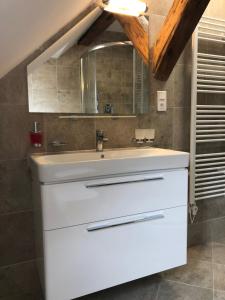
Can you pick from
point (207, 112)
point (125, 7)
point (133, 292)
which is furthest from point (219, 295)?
point (125, 7)

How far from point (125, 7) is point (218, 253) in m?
1.95

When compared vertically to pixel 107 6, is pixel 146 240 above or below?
below

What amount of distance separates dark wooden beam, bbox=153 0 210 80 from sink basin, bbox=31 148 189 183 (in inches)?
24.7

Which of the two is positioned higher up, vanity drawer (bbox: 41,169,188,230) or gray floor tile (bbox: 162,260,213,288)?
vanity drawer (bbox: 41,169,188,230)

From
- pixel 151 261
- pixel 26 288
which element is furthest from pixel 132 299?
pixel 26 288

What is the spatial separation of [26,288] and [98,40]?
1686 millimetres

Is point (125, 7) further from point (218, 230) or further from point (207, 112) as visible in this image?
Answer: point (218, 230)

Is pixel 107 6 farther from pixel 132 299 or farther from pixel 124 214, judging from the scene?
pixel 132 299

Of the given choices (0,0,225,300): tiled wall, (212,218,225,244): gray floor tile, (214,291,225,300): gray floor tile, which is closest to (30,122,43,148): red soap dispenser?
(0,0,225,300): tiled wall

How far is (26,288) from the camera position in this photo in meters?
1.73

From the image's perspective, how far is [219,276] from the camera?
6.05ft

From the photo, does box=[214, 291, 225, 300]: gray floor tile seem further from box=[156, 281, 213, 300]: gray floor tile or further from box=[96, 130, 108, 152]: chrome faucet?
box=[96, 130, 108, 152]: chrome faucet

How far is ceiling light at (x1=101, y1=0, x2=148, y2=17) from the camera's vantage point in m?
1.69

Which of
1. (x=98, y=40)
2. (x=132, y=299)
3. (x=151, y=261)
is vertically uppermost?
(x=98, y=40)
